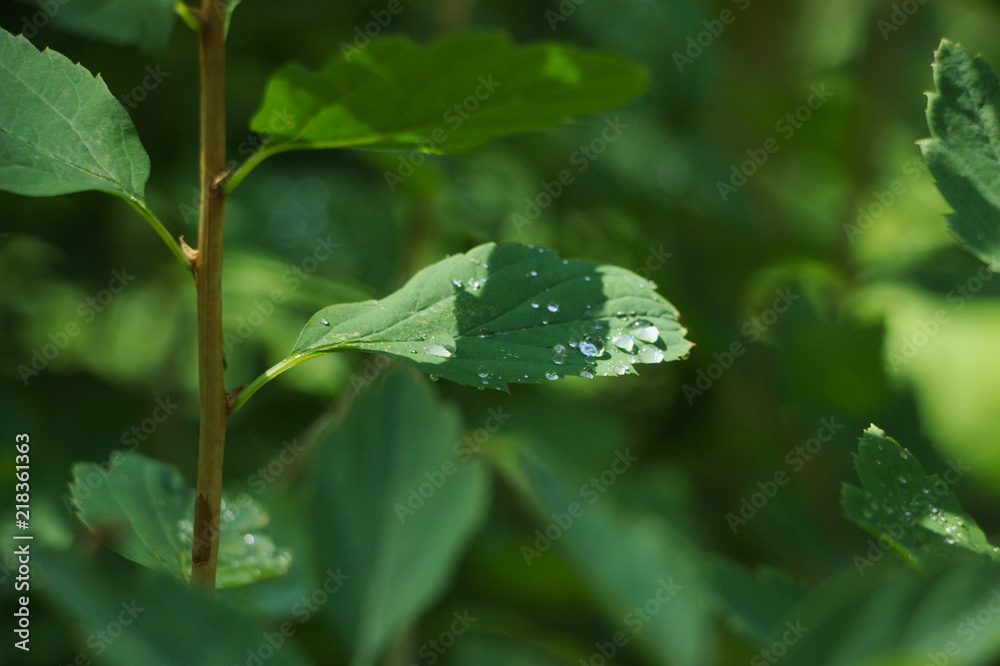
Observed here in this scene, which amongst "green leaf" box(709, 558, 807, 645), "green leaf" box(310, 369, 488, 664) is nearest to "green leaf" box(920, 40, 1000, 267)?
"green leaf" box(709, 558, 807, 645)

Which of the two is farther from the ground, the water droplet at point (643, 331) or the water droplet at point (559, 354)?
the water droplet at point (643, 331)

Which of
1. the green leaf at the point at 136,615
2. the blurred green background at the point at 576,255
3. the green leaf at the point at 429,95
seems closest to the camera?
the green leaf at the point at 136,615

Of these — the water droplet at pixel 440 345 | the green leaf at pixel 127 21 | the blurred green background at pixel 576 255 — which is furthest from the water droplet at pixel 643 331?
the blurred green background at pixel 576 255

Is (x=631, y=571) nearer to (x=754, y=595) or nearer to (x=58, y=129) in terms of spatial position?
(x=754, y=595)

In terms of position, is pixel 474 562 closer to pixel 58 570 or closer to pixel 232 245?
pixel 232 245

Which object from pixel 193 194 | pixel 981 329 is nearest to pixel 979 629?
pixel 193 194

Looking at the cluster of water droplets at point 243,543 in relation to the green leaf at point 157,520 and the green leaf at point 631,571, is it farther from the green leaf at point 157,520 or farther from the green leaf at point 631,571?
the green leaf at point 631,571
